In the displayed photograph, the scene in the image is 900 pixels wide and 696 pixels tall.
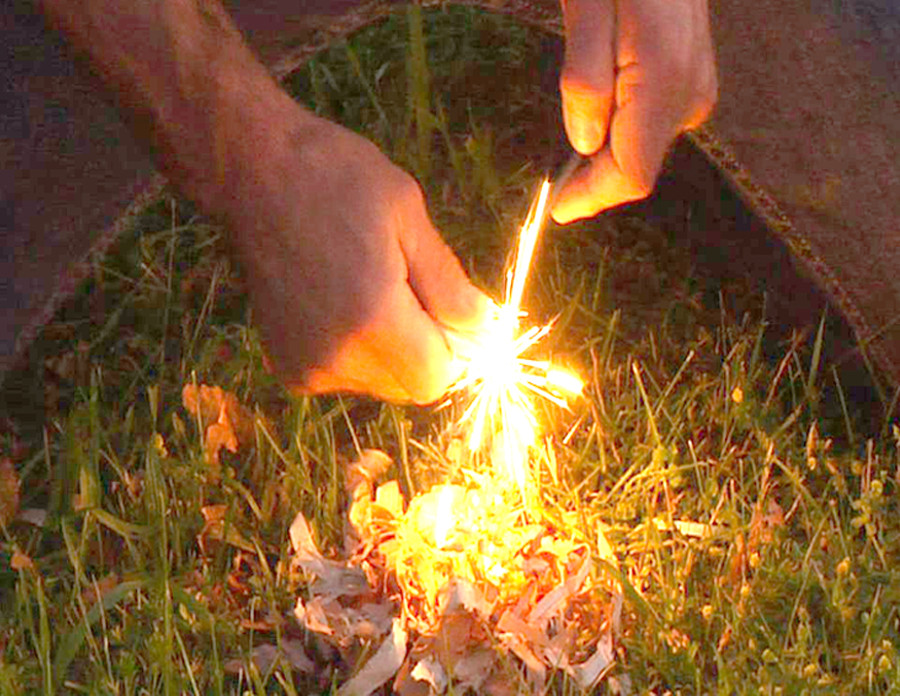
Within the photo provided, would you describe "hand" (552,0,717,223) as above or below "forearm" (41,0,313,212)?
below

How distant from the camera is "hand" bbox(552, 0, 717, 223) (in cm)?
243

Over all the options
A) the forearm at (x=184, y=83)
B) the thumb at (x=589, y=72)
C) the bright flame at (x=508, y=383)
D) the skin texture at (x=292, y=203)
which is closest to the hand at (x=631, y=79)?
the thumb at (x=589, y=72)

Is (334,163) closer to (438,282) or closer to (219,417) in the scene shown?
(438,282)

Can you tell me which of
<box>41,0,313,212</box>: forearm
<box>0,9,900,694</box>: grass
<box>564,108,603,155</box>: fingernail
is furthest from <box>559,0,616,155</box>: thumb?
<box>0,9,900,694</box>: grass

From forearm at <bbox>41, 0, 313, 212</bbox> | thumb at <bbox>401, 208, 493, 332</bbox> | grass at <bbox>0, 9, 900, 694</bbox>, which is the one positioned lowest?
grass at <bbox>0, 9, 900, 694</bbox>

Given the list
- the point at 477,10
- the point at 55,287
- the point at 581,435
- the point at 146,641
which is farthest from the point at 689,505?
the point at 477,10

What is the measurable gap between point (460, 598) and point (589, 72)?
2.19 ft

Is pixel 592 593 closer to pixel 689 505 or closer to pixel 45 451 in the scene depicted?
pixel 689 505

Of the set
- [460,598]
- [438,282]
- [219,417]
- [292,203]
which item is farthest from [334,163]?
[219,417]

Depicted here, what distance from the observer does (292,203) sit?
230 centimetres

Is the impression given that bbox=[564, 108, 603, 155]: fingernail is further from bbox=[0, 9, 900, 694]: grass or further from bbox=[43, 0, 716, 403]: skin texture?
bbox=[0, 9, 900, 694]: grass

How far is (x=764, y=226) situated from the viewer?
9.71 ft

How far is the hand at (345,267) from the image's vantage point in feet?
7.47

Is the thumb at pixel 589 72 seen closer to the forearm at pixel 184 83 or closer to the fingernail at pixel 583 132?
the fingernail at pixel 583 132
